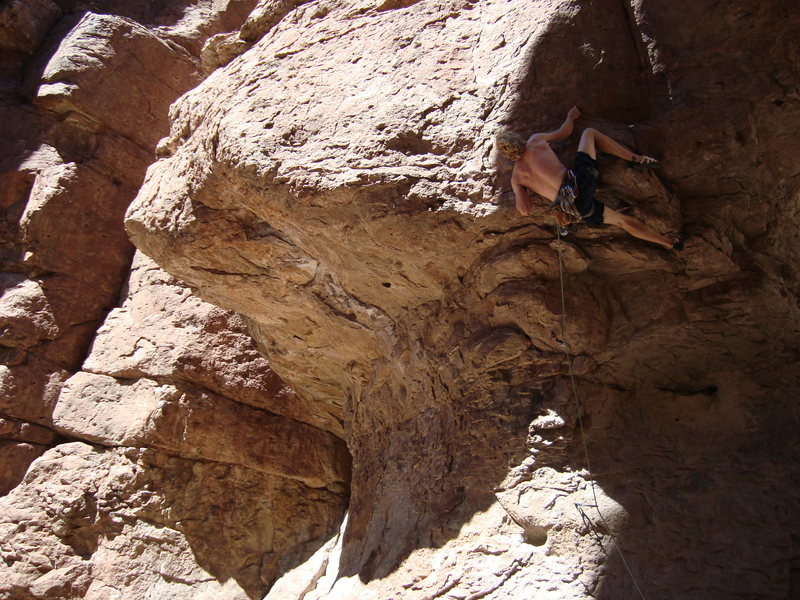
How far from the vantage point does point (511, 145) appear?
10.8 feet

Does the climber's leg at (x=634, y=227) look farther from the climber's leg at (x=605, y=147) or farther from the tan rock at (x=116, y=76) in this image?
the tan rock at (x=116, y=76)

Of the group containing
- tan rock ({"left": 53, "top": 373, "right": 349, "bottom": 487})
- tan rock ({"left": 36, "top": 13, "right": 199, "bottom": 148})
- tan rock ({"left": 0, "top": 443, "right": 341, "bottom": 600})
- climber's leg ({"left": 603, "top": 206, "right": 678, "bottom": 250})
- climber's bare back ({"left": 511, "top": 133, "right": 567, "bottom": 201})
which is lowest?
tan rock ({"left": 0, "top": 443, "right": 341, "bottom": 600})

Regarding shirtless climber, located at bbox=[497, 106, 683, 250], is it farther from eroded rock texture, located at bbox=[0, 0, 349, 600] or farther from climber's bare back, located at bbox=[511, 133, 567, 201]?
eroded rock texture, located at bbox=[0, 0, 349, 600]

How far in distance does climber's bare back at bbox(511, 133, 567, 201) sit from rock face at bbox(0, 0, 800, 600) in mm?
175

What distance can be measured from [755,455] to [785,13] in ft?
7.11

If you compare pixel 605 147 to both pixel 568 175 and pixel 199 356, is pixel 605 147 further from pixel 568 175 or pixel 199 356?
pixel 199 356

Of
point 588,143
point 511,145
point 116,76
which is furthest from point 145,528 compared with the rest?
point 116,76

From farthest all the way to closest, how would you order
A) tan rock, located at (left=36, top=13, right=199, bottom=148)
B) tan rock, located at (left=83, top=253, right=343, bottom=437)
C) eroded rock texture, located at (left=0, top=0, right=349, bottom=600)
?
tan rock, located at (left=36, top=13, right=199, bottom=148) < tan rock, located at (left=83, top=253, right=343, bottom=437) < eroded rock texture, located at (left=0, top=0, right=349, bottom=600)

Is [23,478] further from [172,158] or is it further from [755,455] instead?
[755,455]

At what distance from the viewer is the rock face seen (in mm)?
3357

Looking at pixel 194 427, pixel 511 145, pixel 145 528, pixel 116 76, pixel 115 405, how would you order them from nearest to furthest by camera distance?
1. pixel 511 145
2. pixel 145 528
3. pixel 194 427
4. pixel 115 405
5. pixel 116 76

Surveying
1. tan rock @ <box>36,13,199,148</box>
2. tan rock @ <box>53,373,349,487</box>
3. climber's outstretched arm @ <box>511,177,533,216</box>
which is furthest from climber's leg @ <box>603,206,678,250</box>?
tan rock @ <box>36,13,199,148</box>

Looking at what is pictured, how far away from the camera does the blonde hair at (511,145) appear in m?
3.31

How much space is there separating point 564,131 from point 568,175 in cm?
32
